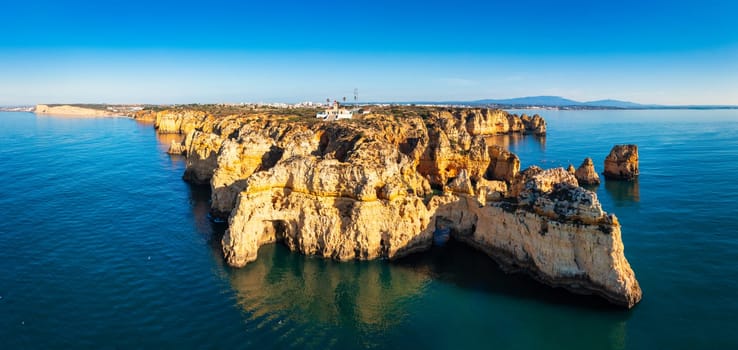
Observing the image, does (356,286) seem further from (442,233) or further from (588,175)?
(588,175)

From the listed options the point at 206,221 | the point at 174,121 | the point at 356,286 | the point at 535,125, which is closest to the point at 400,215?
the point at 356,286

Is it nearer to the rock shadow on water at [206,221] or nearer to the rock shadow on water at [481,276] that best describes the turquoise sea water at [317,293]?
the rock shadow on water at [481,276]

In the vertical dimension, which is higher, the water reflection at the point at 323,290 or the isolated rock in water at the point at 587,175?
the isolated rock in water at the point at 587,175

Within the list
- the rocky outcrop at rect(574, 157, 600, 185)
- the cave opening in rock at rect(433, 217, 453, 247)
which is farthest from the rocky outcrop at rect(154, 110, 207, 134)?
the cave opening in rock at rect(433, 217, 453, 247)

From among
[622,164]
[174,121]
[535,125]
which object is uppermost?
[535,125]

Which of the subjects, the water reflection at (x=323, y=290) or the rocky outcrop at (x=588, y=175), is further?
the rocky outcrop at (x=588, y=175)

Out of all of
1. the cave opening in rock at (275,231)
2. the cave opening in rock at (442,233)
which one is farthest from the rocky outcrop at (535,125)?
the cave opening in rock at (275,231)
